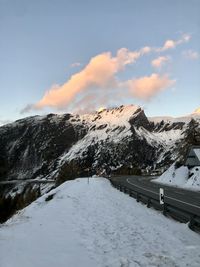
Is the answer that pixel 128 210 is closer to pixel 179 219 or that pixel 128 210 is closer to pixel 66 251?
pixel 179 219

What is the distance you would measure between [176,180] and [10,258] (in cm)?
4604

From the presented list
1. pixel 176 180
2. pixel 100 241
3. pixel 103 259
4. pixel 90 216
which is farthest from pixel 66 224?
pixel 176 180

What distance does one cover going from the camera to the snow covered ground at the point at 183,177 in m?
44.9

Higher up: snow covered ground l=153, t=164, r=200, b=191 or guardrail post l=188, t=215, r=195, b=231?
snow covered ground l=153, t=164, r=200, b=191

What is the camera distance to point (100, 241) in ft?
40.5

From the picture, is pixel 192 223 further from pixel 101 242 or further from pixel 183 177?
pixel 183 177

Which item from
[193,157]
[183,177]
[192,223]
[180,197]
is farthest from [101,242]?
[193,157]

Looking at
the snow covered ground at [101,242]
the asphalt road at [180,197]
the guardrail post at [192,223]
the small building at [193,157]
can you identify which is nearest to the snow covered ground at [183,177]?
the asphalt road at [180,197]

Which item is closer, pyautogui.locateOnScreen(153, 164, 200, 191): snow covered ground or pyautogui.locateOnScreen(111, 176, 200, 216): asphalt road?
pyautogui.locateOnScreen(111, 176, 200, 216): asphalt road

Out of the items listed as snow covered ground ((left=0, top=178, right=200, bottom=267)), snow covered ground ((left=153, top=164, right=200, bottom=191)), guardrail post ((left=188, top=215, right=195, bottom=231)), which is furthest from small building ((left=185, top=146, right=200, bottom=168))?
guardrail post ((left=188, top=215, right=195, bottom=231))

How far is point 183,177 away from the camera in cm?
5203

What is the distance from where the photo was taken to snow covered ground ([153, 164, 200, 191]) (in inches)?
1769

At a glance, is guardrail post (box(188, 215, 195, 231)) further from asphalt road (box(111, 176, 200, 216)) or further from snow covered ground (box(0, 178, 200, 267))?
asphalt road (box(111, 176, 200, 216))

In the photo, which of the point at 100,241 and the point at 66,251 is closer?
the point at 66,251
